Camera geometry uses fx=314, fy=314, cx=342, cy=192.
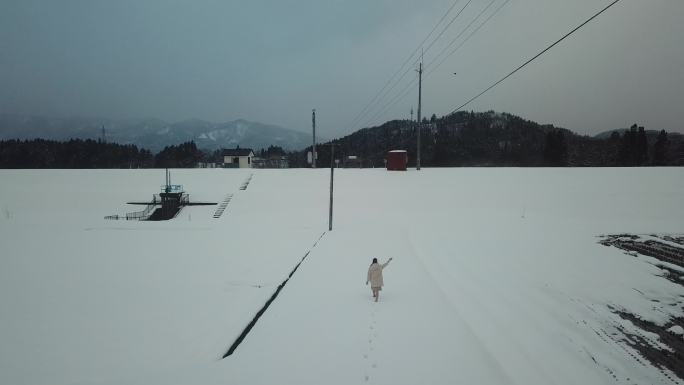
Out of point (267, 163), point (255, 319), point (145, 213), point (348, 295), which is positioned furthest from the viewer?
point (267, 163)

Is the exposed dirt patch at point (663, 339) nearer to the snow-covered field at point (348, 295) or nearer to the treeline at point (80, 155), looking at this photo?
the snow-covered field at point (348, 295)

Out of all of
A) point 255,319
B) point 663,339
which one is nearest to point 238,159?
point 255,319

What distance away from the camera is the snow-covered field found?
7.19 m

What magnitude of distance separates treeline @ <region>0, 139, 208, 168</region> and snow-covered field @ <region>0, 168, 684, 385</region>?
64.8m

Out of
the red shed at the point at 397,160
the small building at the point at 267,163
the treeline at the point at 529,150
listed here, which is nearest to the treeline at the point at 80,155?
the small building at the point at 267,163

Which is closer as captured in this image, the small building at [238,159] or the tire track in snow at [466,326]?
the tire track in snow at [466,326]

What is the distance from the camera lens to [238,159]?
60.8m

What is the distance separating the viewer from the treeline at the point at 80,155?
81.4 m

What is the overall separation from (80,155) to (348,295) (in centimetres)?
10724

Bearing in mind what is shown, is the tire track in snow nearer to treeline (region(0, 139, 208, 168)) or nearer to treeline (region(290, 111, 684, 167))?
treeline (region(290, 111, 684, 167))

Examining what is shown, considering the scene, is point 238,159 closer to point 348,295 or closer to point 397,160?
point 397,160

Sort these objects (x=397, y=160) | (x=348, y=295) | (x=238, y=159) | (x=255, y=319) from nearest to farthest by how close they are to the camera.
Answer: (x=255, y=319) → (x=348, y=295) → (x=397, y=160) → (x=238, y=159)

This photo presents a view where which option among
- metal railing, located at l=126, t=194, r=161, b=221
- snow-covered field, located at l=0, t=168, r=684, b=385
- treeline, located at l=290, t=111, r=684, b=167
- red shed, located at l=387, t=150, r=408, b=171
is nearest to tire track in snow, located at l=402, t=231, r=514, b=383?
snow-covered field, located at l=0, t=168, r=684, b=385

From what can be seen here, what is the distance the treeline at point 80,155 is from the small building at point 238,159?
20374 millimetres
